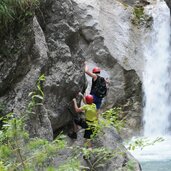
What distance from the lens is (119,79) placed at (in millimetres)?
15172

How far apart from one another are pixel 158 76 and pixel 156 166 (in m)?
6.77

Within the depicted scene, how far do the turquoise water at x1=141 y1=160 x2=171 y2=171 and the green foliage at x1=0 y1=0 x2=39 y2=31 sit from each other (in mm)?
5589

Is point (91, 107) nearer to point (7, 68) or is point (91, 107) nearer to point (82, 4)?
point (7, 68)

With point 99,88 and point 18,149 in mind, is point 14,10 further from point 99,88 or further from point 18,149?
point 18,149

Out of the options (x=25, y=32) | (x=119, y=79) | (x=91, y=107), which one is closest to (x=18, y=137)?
(x=91, y=107)

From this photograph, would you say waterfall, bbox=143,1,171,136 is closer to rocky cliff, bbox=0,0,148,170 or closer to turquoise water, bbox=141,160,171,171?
rocky cliff, bbox=0,0,148,170

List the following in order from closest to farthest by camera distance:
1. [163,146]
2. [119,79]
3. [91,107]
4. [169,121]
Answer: [91,107]
[163,146]
[119,79]
[169,121]

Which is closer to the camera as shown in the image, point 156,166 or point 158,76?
point 156,166

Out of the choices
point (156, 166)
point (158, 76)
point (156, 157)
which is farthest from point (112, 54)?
point (156, 166)

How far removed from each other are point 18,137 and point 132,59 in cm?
1274

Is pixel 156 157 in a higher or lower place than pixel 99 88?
lower

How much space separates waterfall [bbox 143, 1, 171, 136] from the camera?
16312 mm

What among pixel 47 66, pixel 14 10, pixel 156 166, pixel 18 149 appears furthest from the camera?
pixel 156 166

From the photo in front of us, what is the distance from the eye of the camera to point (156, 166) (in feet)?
36.7
